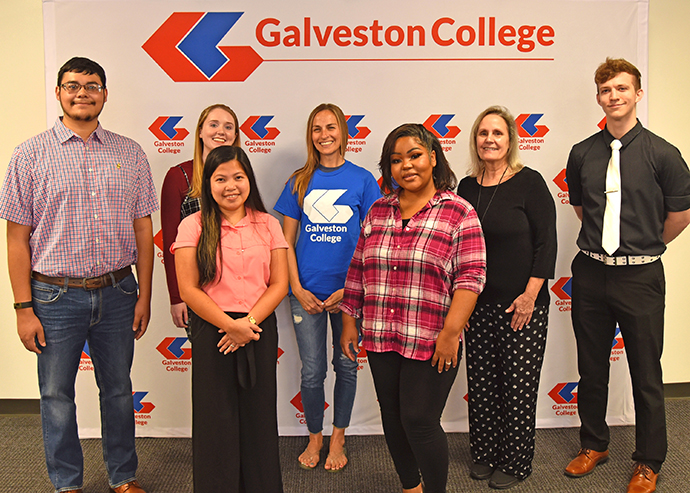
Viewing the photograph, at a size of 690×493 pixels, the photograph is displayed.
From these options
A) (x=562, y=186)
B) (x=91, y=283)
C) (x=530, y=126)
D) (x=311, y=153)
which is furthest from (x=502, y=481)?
(x=91, y=283)

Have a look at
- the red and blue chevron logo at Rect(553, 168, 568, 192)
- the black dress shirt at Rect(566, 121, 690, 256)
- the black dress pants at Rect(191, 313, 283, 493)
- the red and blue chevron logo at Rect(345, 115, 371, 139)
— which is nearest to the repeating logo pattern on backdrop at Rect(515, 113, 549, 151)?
the red and blue chevron logo at Rect(553, 168, 568, 192)

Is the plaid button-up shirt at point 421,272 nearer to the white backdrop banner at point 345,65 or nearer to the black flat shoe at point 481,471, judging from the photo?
the black flat shoe at point 481,471

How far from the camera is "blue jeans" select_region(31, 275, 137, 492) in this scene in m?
2.03

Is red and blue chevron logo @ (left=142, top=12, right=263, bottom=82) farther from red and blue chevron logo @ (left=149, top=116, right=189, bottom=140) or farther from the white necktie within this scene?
the white necktie

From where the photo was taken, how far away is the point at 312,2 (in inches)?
109

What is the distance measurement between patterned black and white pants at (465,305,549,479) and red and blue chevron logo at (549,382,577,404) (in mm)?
792

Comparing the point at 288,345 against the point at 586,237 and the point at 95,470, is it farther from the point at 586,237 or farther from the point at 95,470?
the point at 586,237

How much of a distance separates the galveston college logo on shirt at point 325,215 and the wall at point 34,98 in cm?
195

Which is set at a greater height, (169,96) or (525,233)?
(169,96)

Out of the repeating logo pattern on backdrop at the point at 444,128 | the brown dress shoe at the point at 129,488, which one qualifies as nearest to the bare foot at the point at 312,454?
the brown dress shoe at the point at 129,488

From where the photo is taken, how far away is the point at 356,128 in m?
2.85

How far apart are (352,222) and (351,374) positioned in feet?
2.67

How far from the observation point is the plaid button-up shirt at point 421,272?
1.73 m

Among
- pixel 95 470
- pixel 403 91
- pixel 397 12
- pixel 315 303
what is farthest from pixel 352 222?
pixel 95 470
